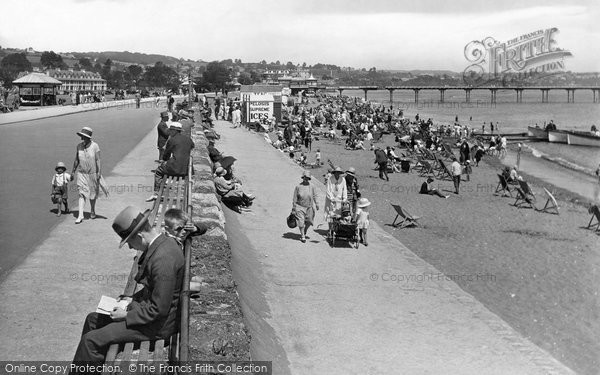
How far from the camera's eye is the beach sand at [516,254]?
362 inches

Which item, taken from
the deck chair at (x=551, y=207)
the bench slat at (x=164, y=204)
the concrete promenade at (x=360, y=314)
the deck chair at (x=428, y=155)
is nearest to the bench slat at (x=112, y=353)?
the concrete promenade at (x=360, y=314)

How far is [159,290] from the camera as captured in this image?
3805mm

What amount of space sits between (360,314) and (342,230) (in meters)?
3.30

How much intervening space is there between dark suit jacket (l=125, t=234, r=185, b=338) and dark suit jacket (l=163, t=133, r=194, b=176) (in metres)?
6.70

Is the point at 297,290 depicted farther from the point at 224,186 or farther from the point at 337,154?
the point at 337,154

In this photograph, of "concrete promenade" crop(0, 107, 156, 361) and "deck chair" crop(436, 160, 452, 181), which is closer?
"concrete promenade" crop(0, 107, 156, 361)

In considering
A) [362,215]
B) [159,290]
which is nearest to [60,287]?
[159,290]

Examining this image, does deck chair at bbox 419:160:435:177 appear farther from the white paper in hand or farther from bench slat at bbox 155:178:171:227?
the white paper in hand

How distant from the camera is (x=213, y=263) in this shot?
20.6ft

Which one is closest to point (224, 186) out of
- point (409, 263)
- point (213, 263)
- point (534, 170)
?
point (409, 263)

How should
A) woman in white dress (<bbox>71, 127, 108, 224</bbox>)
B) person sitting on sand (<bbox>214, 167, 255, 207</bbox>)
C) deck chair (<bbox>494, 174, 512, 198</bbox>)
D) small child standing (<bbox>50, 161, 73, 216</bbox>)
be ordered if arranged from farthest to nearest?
deck chair (<bbox>494, 174, 512, 198</bbox>)
person sitting on sand (<bbox>214, 167, 255, 207</bbox>)
small child standing (<bbox>50, 161, 73, 216</bbox>)
woman in white dress (<bbox>71, 127, 108, 224</bbox>)

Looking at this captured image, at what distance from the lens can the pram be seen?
11.4 m

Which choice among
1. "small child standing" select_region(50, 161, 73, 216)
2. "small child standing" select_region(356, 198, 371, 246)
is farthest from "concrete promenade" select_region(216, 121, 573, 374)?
"small child standing" select_region(50, 161, 73, 216)

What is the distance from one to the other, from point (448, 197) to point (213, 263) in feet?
49.2
